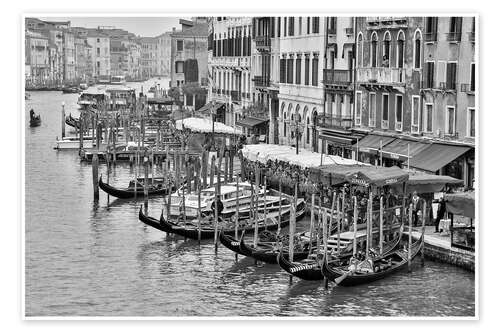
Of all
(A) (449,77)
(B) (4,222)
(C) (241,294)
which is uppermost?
(A) (449,77)

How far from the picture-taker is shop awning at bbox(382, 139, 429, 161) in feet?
71.4

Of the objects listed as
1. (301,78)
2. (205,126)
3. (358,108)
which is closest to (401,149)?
(358,108)

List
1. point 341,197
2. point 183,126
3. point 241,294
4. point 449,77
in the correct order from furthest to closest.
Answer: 1. point 183,126
2. point 449,77
3. point 341,197
4. point 241,294

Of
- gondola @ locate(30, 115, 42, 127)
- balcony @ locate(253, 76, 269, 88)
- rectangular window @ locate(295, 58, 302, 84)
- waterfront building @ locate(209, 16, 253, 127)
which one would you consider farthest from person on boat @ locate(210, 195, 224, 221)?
gondola @ locate(30, 115, 42, 127)

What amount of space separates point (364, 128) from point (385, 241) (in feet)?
21.8

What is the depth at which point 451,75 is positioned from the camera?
70.5ft

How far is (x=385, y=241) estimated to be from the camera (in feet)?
59.3

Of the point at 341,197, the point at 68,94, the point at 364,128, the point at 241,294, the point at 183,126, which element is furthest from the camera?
the point at 68,94

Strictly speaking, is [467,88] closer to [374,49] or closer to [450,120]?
[450,120]

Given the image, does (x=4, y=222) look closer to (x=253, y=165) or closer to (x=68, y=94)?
(x=253, y=165)

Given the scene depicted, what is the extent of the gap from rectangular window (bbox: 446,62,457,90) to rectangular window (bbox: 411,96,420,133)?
1045mm

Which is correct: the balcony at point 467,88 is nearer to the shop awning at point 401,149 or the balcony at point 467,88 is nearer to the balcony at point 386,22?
the shop awning at point 401,149

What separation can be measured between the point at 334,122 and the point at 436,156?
16.0 ft
